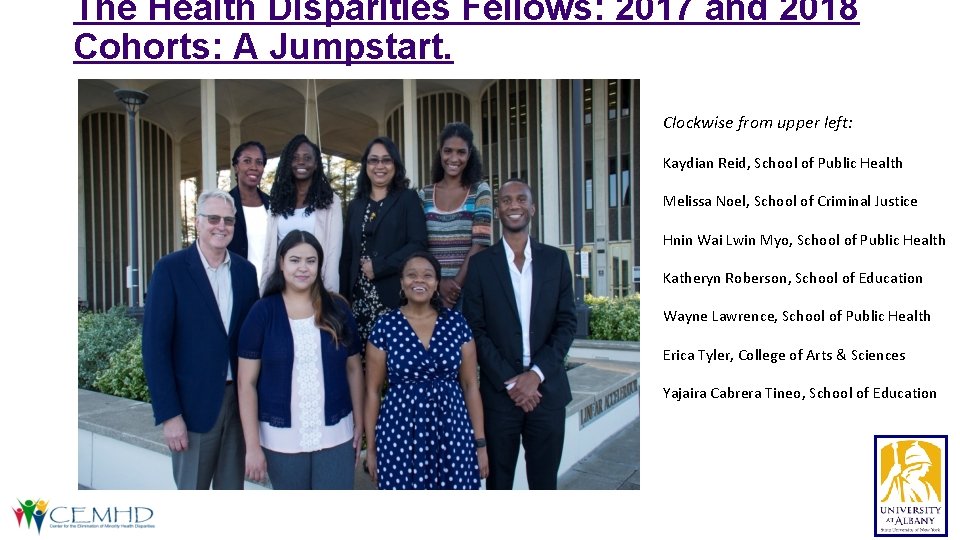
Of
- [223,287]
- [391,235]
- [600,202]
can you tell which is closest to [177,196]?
[600,202]

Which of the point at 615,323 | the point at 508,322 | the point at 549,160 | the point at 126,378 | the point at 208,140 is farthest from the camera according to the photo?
the point at 208,140

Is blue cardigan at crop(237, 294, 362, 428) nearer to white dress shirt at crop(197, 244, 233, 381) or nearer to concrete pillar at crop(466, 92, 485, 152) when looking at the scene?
white dress shirt at crop(197, 244, 233, 381)

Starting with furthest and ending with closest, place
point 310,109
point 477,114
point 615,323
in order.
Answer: point 310,109 → point 477,114 → point 615,323

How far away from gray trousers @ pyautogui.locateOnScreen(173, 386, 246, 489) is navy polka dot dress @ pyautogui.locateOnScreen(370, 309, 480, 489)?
2.39 ft

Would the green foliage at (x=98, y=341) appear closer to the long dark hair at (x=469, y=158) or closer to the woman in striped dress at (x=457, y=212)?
the woman in striped dress at (x=457, y=212)

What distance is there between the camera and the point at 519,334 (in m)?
2.82

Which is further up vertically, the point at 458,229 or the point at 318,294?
the point at 458,229

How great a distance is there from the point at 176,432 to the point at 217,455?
0.88 ft

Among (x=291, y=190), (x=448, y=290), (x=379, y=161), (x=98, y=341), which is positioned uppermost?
(x=379, y=161)
